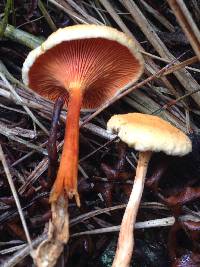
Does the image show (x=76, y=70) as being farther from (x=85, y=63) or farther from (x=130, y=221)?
(x=130, y=221)

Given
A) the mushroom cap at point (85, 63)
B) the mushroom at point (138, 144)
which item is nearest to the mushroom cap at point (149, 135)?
the mushroom at point (138, 144)

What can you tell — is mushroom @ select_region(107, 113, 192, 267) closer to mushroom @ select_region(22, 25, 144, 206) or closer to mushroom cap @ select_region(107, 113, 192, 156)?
mushroom cap @ select_region(107, 113, 192, 156)

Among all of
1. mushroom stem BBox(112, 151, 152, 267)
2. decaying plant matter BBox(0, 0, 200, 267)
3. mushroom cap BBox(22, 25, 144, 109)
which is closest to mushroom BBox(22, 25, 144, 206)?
mushroom cap BBox(22, 25, 144, 109)

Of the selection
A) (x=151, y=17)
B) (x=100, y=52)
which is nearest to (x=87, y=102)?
(x=100, y=52)

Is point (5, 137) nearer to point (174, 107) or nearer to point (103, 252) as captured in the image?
point (103, 252)

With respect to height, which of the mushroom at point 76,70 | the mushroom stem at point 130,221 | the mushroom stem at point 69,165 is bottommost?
the mushroom stem at point 130,221

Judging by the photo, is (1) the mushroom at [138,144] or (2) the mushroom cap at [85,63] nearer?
(1) the mushroom at [138,144]

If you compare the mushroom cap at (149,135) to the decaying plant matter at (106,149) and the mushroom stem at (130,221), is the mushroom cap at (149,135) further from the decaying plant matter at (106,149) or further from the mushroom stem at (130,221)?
the decaying plant matter at (106,149)

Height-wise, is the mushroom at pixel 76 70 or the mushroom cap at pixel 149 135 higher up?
the mushroom at pixel 76 70
